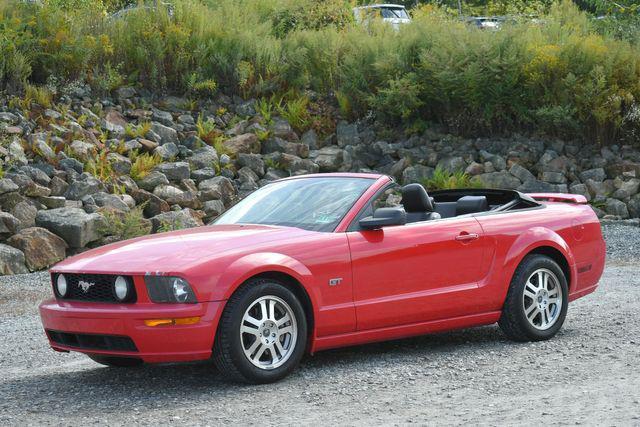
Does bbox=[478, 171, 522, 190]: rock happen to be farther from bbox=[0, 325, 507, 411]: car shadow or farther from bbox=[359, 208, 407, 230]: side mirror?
bbox=[359, 208, 407, 230]: side mirror

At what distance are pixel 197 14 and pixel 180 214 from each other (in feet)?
18.3

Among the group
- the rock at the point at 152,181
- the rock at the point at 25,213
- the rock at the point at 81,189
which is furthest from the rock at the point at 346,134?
the rock at the point at 25,213

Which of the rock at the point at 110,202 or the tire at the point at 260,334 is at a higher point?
the tire at the point at 260,334

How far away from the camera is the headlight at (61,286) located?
6.90m

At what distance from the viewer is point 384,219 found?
730 cm

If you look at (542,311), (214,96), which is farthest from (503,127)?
(542,311)

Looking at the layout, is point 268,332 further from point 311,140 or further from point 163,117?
point 311,140

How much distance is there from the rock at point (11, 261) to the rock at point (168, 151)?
3.74 m

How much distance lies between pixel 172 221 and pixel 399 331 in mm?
7878

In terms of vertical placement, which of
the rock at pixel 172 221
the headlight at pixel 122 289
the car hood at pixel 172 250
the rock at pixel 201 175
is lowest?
the rock at pixel 172 221

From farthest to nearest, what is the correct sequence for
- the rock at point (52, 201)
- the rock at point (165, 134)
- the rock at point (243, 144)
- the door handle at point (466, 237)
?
the rock at point (243, 144), the rock at point (165, 134), the rock at point (52, 201), the door handle at point (466, 237)

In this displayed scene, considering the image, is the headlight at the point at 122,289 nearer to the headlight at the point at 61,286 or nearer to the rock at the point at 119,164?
the headlight at the point at 61,286

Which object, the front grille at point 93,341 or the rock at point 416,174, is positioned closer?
the front grille at point 93,341

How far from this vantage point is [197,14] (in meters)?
19.3
